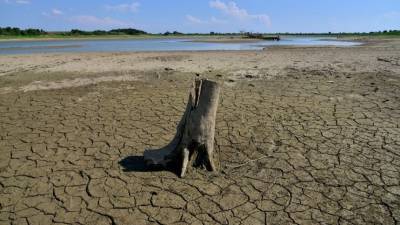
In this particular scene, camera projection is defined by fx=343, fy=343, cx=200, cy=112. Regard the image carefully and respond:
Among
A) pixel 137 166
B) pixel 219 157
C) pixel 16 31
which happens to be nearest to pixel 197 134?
pixel 219 157

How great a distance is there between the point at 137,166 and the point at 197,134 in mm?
870

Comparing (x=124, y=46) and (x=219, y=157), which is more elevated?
(x=124, y=46)

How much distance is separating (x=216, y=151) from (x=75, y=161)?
187 centimetres

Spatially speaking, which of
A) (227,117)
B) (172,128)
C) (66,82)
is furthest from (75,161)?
(66,82)

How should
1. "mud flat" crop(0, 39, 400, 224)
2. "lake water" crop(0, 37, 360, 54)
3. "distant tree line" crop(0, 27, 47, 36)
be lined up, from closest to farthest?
"mud flat" crop(0, 39, 400, 224), "lake water" crop(0, 37, 360, 54), "distant tree line" crop(0, 27, 47, 36)

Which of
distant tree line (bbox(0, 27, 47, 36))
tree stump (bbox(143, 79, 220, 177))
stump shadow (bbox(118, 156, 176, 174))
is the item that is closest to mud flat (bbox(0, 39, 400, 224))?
stump shadow (bbox(118, 156, 176, 174))

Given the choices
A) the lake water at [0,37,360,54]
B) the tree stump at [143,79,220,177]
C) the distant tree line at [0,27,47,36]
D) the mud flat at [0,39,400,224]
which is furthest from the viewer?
the distant tree line at [0,27,47,36]

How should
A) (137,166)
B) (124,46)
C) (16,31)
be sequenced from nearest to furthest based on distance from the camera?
(137,166) < (124,46) < (16,31)

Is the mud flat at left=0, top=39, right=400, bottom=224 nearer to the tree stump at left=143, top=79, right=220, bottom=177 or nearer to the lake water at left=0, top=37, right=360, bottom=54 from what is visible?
the tree stump at left=143, top=79, right=220, bottom=177

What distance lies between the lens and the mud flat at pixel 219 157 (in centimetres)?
339

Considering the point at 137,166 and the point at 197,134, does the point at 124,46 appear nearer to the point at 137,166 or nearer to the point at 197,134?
the point at 137,166

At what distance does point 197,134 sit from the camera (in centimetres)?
410

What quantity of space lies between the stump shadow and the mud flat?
0.09ft

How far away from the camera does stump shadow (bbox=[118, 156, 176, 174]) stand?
417cm
